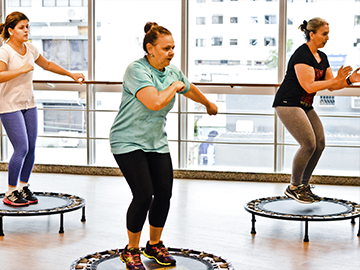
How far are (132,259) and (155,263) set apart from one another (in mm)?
164

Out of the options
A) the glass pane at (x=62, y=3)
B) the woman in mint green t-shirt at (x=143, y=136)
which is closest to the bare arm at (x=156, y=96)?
the woman in mint green t-shirt at (x=143, y=136)

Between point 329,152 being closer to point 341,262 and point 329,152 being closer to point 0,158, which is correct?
point 341,262

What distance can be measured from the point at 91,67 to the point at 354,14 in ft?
10.1

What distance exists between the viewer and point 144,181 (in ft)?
8.61

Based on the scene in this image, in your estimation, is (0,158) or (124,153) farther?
(0,158)

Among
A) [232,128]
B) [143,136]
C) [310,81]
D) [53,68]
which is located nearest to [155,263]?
[143,136]

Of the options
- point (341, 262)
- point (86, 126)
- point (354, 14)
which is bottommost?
point (341, 262)

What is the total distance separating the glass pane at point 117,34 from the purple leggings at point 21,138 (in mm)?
2590

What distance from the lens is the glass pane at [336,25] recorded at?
5770 mm

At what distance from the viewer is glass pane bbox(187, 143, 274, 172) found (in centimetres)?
602

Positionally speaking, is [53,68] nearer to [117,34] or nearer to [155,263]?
[155,263]

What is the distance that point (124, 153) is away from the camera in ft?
8.66

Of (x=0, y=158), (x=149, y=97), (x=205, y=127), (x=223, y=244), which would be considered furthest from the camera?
(x=0, y=158)

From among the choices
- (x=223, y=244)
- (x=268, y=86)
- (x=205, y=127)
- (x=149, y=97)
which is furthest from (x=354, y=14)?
(x=149, y=97)
